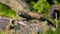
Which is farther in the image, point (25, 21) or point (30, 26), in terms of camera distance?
point (25, 21)

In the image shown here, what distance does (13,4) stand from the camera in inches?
293

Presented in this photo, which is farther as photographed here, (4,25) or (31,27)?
(4,25)

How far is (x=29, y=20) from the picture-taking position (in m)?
5.74

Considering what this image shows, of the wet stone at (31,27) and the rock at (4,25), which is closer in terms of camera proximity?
the wet stone at (31,27)

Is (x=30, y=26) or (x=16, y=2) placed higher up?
(x=16, y=2)

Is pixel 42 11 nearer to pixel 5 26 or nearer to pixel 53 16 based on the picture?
pixel 53 16

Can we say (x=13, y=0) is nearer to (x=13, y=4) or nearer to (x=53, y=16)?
(x=13, y=4)

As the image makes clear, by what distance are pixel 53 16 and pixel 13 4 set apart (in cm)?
155

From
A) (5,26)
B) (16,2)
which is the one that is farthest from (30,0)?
(5,26)

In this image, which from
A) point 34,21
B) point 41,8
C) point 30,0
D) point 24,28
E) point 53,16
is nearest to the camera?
point 24,28

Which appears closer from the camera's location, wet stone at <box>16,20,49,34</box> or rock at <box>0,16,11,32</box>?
wet stone at <box>16,20,49,34</box>

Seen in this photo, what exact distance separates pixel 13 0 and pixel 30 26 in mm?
2491

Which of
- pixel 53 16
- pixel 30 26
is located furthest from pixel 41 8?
pixel 30 26

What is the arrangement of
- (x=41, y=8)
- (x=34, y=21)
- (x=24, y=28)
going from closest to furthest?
(x=24, y=28) < (x=34, y=21) < (x=41, y=8)
